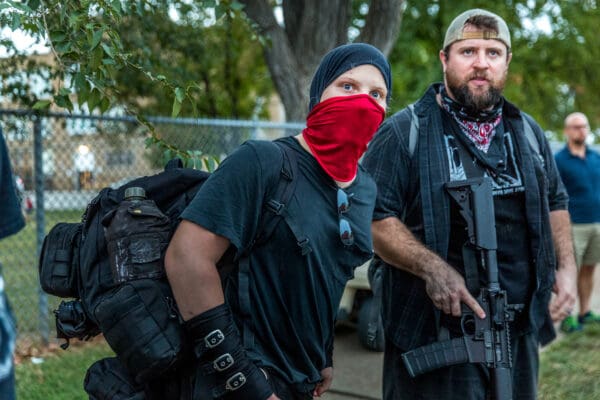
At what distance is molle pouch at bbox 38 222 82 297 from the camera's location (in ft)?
6.85

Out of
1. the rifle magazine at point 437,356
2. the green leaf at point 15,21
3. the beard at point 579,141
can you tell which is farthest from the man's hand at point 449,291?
the beard at point 579,141

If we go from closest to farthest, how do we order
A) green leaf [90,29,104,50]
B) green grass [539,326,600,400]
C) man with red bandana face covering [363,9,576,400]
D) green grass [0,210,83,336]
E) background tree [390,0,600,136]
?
1. green leaf [90,29,104,50]
2. man with red bandana face covering [363,9,576,400]
3. green grass [539,326,600,400]
4. green grass [0,210,83,336]
5. background tree [390,0,600,136]

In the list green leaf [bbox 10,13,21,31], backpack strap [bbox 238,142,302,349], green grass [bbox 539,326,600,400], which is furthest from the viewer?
green grass [bbox 539,326,600,400]

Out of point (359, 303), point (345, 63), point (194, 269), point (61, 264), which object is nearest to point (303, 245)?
point (194, 269)

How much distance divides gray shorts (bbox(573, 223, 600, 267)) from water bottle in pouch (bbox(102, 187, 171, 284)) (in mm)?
6288

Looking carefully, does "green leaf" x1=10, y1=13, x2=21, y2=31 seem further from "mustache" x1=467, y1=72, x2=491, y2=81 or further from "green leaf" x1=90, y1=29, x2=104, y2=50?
"mustache" x1=467, y1=72, x2=491, y2=81

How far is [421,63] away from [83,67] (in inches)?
499

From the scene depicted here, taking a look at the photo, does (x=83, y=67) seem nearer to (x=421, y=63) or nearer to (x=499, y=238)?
(x=499, y=238)

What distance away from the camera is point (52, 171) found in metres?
5.64

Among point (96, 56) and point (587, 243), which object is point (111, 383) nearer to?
point (96, 56)

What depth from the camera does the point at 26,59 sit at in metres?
5.12

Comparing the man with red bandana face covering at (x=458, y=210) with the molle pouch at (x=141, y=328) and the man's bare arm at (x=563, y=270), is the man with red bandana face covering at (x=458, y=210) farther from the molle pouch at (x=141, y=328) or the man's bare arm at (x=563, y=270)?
the molle pouch at (x=141, y=328)

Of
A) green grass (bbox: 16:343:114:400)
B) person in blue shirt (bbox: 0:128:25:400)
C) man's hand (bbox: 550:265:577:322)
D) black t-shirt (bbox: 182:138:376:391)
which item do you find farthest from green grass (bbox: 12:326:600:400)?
person in blue shirt (bbox: 0:128:25:400)

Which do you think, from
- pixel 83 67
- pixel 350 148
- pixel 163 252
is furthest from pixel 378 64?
pixel 83 67
